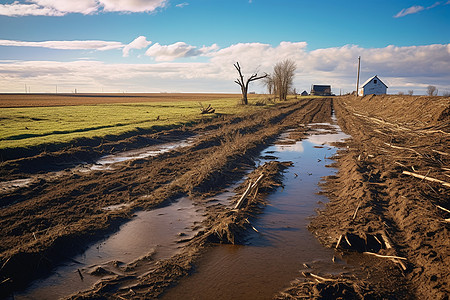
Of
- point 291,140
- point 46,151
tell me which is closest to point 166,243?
point 46,151

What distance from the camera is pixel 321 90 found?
134 meters

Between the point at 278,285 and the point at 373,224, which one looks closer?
the point at 278,285

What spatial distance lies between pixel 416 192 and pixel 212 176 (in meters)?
5.72

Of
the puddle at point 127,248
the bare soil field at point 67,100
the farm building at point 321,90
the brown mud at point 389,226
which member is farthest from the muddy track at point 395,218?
the farm building at point 321,90

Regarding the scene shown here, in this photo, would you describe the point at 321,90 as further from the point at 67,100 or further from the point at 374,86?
the point at 67,100

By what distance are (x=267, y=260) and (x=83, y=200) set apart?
5.22 metres

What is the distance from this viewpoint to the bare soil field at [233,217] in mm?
4629

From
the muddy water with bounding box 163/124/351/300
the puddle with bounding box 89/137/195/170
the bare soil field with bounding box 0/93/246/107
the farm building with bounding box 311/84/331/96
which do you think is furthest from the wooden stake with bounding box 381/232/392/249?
the farm building with bounding box 311/84/331/96

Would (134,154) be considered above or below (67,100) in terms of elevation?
below

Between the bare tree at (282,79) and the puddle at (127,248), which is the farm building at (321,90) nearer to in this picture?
the bare tree at (282,79)

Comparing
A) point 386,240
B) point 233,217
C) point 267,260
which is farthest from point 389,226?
point 233,217

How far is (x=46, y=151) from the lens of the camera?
45.6ft

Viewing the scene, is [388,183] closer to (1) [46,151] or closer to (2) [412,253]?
(2) [412,253]

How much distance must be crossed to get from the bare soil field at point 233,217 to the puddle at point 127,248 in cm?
23
